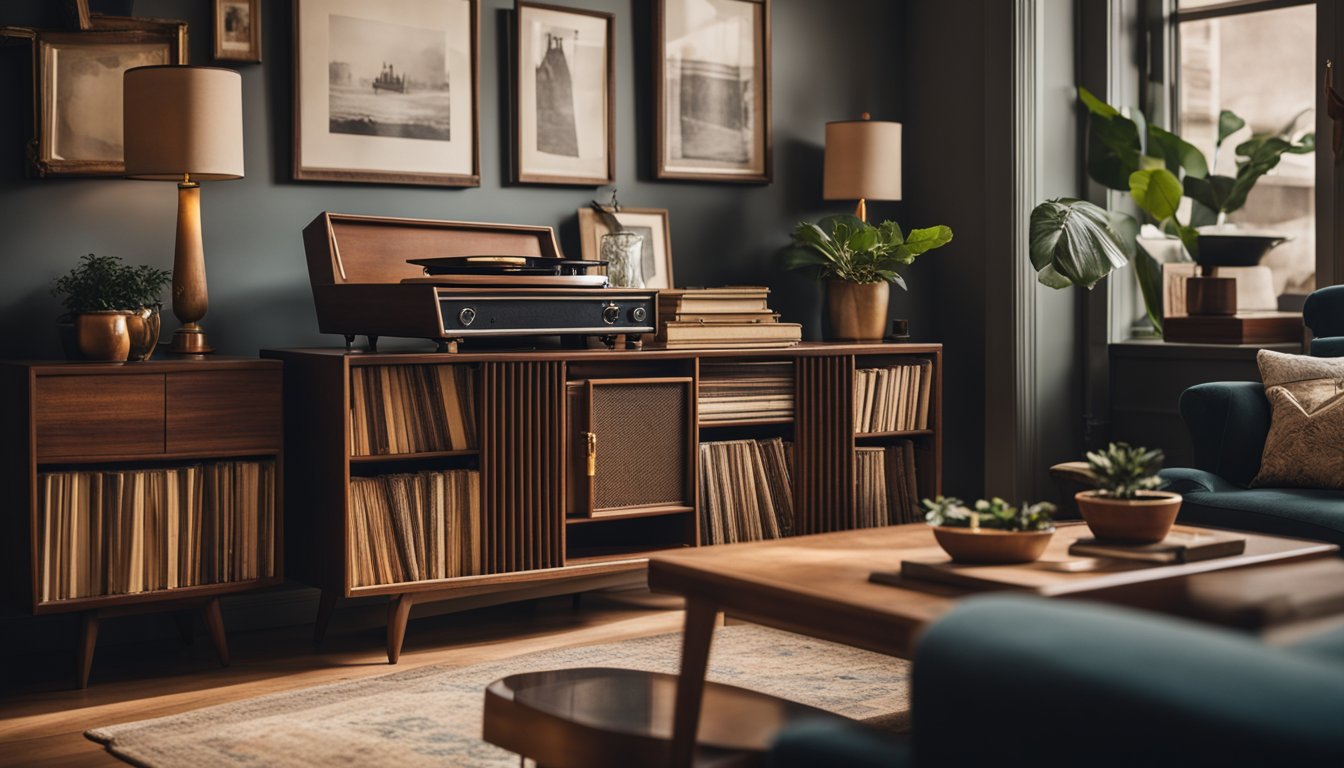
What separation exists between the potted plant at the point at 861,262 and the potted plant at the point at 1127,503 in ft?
7.63

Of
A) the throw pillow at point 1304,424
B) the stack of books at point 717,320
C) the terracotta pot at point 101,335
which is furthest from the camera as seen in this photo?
the stack of books at point 717,320

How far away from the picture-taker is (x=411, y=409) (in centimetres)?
364

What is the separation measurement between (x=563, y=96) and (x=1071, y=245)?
68.2 inches

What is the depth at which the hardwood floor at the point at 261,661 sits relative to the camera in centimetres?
303

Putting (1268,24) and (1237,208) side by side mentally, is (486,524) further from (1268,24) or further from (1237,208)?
(1268,24)

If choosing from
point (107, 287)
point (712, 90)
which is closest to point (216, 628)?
point (107, 287)

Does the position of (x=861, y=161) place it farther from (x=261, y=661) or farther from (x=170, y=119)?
(x=261, y=661)

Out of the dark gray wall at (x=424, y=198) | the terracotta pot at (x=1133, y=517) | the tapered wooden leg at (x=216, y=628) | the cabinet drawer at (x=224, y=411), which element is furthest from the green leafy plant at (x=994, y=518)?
the dark gray wall at (x=424, y=198)

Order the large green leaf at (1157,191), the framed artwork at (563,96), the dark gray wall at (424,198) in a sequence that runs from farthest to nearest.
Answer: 1. the large green leaf at (1157,191)
2. the framed artwork at (563,96)
3. the dark gray wall at (424,198)

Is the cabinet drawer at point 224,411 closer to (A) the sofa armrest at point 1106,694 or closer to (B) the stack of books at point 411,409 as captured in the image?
(B) the stack of books at point 411,409

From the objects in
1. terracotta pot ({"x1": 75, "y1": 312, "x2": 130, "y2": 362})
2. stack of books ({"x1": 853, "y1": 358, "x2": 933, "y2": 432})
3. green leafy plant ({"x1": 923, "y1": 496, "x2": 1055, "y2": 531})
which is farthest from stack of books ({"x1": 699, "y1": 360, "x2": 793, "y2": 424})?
green leafy plant ({"x1": 923, "y1": 496, "x2": 1055, "y2": 531})

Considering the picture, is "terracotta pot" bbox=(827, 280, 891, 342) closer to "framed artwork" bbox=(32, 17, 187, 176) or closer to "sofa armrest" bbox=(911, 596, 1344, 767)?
"framed artwork" bbox=(32, 17, 187, 176)

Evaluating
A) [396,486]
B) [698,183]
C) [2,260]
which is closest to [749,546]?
[396,486]

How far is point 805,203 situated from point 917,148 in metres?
0.60
